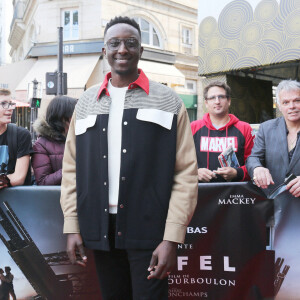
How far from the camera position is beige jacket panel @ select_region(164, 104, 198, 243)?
193cm

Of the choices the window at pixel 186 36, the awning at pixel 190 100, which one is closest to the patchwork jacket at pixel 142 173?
the awning at pixel 190 100

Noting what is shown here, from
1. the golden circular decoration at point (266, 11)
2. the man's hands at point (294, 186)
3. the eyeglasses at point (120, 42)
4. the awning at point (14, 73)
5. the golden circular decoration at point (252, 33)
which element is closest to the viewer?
the eyeglasses at point (120, 42)

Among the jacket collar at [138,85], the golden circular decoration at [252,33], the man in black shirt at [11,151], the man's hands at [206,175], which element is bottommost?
the man's hands at [206,175]

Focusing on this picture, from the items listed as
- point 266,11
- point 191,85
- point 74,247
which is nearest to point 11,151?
point 74,247

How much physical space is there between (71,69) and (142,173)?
17789 mm

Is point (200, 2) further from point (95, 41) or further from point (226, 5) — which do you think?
point (95, 41)

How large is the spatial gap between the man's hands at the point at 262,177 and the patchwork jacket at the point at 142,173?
3.09 ft

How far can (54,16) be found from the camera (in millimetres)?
20016

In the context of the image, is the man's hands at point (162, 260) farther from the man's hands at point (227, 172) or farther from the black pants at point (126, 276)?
the man's hands at point (227, 172)

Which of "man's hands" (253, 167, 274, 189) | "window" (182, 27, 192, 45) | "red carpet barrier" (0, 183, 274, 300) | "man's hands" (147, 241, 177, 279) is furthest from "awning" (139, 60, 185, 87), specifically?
"man's hands" (147, 241, 177, 279)

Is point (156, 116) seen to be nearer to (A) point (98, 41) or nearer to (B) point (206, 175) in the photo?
(B) point (206, 175)

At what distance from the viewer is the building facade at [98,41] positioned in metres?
19.0

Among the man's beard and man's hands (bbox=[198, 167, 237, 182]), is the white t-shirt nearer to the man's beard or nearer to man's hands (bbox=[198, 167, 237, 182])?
the man's beard

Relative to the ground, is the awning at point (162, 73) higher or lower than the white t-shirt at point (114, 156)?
higher
